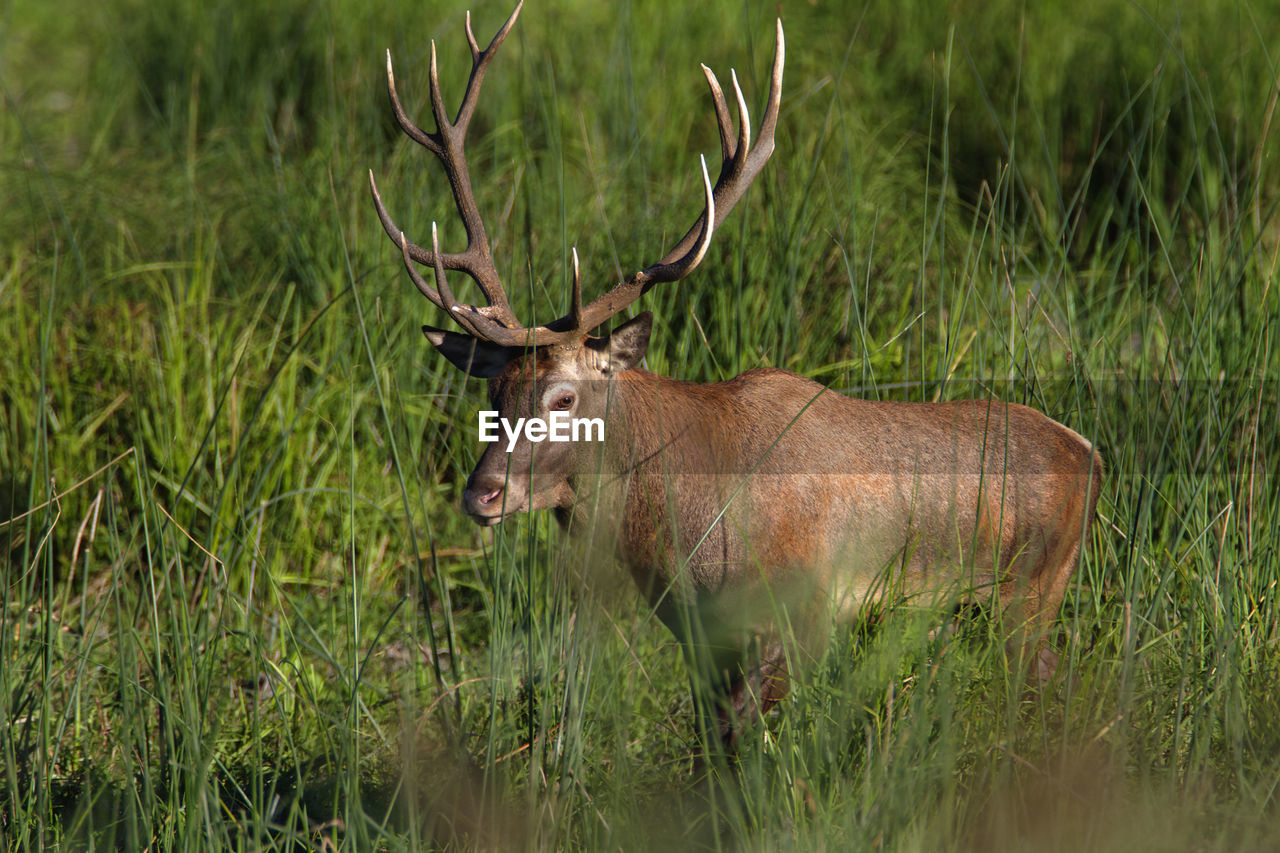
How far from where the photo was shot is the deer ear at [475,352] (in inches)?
121

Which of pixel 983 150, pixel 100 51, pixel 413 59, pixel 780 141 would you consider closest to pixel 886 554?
pixel 780 141

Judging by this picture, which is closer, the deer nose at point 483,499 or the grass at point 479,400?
the grass at point 479,400

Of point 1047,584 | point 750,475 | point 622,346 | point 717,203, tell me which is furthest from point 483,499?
point 1047,584

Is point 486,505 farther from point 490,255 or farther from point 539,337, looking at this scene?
point 490,255

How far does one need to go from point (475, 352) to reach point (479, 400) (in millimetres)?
1342

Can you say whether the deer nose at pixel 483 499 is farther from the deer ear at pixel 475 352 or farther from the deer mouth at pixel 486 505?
the deer ear at pixel 475 352

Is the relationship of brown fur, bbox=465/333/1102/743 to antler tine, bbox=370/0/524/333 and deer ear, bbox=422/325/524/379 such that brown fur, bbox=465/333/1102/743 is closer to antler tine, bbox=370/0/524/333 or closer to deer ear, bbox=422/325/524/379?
deer ear, bbox=422/325/524/379

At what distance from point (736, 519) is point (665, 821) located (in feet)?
2.69

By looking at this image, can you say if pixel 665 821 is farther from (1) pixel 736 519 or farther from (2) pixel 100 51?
(2) pixel 100 51

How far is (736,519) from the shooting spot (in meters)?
3.10

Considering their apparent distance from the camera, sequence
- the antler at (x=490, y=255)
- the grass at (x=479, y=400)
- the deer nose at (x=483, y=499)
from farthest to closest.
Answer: the antler at (x=490, y=255), the deer nose at (x=483, y=499), the grass at (x=479, y=400)

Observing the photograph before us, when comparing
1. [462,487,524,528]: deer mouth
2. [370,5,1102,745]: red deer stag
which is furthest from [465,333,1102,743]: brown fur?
[462,487,524,528]: deer mouth

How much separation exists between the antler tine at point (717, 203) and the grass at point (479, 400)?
431 mm

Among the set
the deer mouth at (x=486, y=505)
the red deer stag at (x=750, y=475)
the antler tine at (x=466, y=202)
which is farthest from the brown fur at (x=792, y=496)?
the antler tine at (x=466, y=202)
